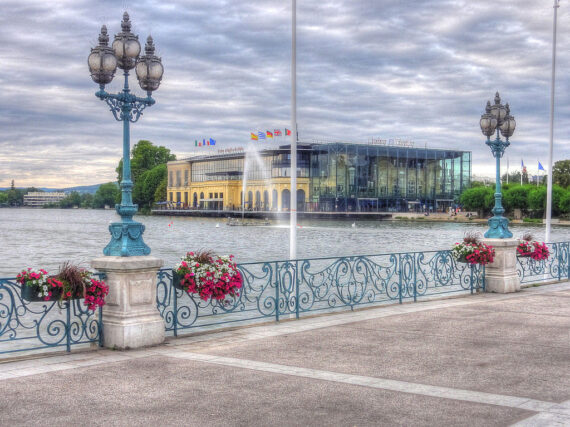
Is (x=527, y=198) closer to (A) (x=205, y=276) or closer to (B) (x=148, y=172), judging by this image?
(B) (x=148, y=172)

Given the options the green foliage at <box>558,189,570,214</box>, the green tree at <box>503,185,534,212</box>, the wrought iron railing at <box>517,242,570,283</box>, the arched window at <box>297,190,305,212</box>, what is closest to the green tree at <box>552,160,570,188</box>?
the green tree at <box>503,185,534,212</box>

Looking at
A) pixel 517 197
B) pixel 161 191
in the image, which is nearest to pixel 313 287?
pixel 517 197

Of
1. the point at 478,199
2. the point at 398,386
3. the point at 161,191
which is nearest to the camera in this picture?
the point at 398,386

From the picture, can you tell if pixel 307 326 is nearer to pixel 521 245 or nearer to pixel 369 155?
pixel 521 245

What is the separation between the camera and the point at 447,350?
9.50 m

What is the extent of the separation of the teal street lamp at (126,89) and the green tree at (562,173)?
424ft

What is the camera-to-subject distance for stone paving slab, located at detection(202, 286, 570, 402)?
7832 mm

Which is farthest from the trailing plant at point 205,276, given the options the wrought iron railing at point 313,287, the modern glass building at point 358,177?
the modern glass building at point 358,177

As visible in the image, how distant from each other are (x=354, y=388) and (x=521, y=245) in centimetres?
1208

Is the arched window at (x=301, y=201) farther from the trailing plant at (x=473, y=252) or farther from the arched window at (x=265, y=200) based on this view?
the trailing plant at (x=473, y=252)

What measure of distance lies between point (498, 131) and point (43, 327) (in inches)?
530

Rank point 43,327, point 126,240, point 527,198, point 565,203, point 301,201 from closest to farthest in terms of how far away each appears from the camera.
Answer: point 126,240 < point 43,327 < point 565,203 < point 527,198 < point 301,201

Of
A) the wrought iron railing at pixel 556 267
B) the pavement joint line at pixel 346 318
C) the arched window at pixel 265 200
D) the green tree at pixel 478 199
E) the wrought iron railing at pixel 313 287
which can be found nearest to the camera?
the pavement joint line at pixel 346 318

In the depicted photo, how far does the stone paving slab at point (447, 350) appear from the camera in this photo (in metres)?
7.83
